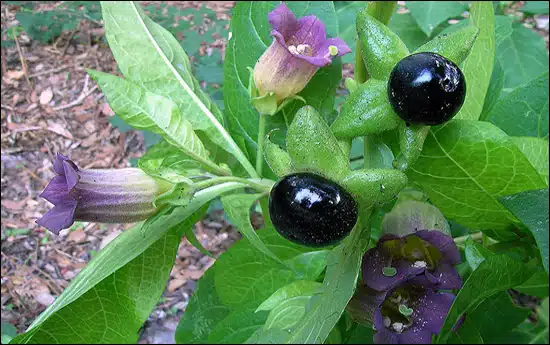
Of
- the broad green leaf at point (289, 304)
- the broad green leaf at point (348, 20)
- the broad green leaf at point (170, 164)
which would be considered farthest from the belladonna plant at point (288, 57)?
the broad green leaf at point (348, 20)

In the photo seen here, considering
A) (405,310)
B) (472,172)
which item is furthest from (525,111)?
(405,310)

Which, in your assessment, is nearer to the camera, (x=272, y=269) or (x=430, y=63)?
(x=430, y=63)

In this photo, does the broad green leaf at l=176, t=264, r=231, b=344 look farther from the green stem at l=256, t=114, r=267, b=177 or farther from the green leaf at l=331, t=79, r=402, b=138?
the green leaf at l=331, t=79, r=402, b=138

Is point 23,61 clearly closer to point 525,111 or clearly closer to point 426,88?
point 525,111

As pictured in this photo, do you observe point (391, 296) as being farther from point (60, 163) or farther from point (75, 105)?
point (75, 105)

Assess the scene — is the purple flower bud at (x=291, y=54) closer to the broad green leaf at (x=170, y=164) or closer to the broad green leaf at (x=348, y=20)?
the broad green leaf at (x=170, y=164)

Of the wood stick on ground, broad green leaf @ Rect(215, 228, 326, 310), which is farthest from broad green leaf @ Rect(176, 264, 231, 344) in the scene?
the wood stick on ground

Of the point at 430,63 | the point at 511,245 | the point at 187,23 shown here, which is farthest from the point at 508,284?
the point at 187,23
